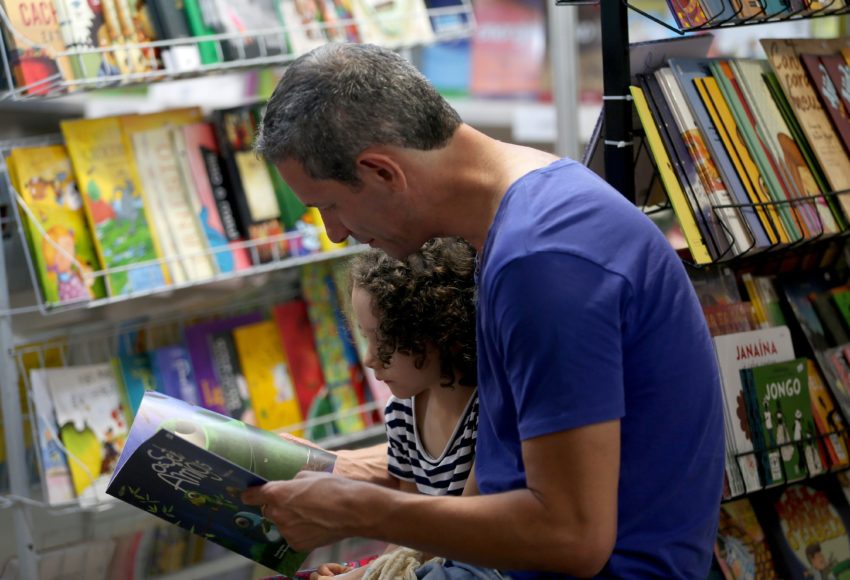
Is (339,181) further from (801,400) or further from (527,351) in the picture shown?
(801,400)

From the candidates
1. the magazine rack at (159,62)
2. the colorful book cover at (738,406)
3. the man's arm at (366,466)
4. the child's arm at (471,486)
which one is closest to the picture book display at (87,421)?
the magazine rack at (159,62)

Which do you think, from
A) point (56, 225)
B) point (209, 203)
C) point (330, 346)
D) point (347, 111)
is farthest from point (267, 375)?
point (347, 111)

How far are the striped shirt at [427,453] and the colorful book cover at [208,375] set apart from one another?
118 centimetres

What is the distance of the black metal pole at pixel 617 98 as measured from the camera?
6.29 ft

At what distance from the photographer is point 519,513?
52.8 inches

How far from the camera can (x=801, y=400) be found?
2137mm

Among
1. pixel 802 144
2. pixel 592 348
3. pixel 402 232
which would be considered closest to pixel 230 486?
pixel 402 232

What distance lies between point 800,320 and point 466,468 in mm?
830

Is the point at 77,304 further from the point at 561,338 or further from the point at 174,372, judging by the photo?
the point at 561,338

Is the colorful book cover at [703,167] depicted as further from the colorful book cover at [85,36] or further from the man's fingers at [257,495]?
the colorful book cover at [85,36]

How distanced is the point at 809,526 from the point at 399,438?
3.02ft

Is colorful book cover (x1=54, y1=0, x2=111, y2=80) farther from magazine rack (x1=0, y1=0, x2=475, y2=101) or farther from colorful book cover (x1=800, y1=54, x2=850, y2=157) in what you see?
colorful book cover (x1=800, y1=54, x2=850, y2=157)

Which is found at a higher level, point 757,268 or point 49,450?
point 757,268

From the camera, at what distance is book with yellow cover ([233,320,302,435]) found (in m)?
3.12
